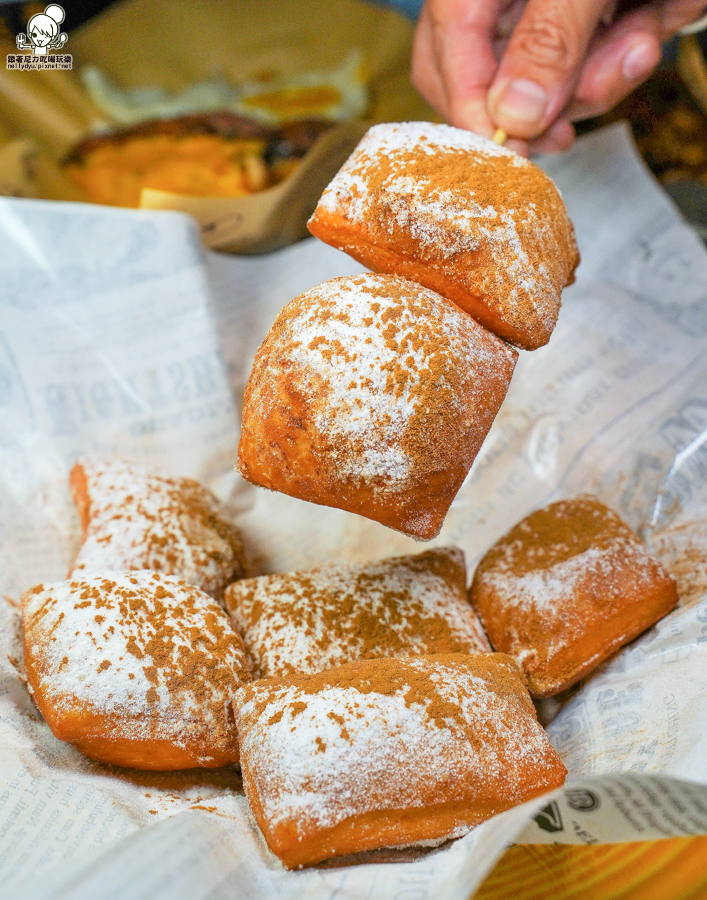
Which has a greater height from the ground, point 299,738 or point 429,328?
point 429,328

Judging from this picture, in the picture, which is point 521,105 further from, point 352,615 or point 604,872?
point 604,872

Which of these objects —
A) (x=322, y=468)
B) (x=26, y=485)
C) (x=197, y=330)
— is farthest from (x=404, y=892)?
(x=197, y=330)

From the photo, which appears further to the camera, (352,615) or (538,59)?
(538,59)

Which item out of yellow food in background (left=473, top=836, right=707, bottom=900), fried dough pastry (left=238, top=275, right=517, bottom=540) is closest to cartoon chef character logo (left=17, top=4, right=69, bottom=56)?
fried dough pastry (left=238, top=275, right=517, bottom=540)

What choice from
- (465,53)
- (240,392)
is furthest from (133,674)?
(465,53)

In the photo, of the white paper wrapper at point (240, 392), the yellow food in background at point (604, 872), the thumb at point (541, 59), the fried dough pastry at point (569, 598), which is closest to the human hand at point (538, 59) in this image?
the thumb at point (541, 59)

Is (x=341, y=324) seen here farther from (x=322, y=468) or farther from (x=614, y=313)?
(x=614, y=313)

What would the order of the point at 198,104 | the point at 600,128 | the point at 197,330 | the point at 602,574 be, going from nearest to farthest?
the point at 602,574 < the point at 197,330 < the point at 600,128 < the point at 198,104

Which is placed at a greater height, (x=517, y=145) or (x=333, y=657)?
(x=517, y=145)
